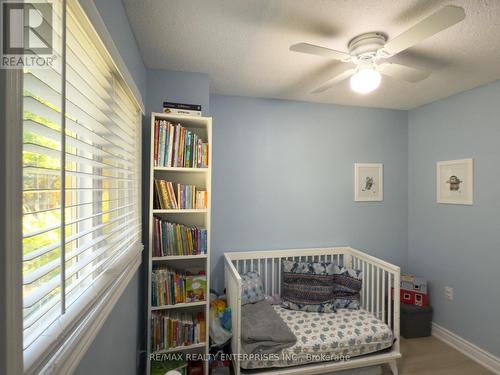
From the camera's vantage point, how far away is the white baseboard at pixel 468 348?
7.19 ft

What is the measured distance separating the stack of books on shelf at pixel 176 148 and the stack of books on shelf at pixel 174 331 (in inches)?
42.9

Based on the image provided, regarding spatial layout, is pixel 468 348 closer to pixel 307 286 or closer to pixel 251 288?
pixel 307 286

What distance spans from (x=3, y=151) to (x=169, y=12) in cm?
128

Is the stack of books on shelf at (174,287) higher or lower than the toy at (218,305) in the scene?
higher

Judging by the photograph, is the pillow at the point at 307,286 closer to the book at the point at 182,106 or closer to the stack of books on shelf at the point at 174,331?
the stack of books on shelf at the point at 174,331

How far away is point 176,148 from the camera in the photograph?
1865 millimetres

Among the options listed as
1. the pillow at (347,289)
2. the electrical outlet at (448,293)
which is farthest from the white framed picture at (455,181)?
the pillow at (347,289)

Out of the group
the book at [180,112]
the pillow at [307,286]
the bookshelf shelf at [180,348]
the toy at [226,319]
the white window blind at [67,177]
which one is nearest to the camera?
the white window blind at [67,177]

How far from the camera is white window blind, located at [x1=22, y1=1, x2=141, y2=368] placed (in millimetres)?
612

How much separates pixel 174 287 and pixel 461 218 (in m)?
2.70

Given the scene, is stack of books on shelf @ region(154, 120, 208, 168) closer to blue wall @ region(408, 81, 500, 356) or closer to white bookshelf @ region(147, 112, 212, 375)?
white bookshelf @ region(147, 112, 212, 375)

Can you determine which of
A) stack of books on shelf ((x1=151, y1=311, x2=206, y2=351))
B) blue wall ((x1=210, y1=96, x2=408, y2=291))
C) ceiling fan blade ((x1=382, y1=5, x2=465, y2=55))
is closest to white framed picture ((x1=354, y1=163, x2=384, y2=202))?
blue wall ((x1=210, y1=96, x2=408, y2=291))

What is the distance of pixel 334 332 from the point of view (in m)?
2.04

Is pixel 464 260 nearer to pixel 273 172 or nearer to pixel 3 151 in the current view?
pixel 273 172
